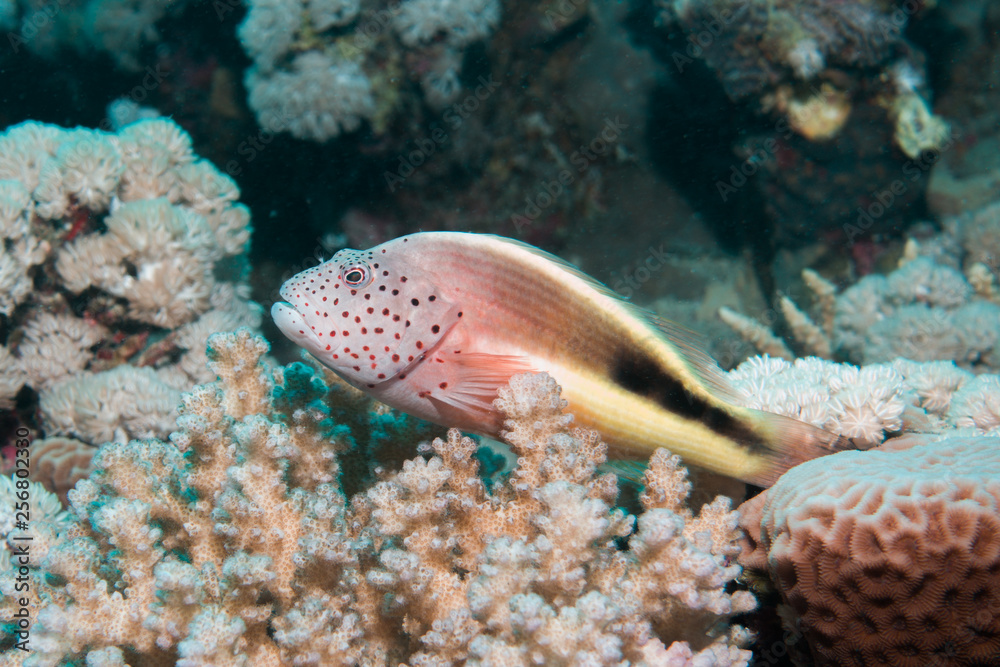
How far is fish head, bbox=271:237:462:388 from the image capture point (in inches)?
85.6

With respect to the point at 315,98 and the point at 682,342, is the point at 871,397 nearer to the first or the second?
the point at 682,342

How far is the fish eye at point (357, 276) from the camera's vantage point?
7.45 ft

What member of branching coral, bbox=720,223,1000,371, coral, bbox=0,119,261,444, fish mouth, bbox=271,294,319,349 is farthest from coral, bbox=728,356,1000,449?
coral, bbox=0,119,261,444

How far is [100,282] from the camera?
4371mm

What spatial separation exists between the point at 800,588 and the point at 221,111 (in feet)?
26.9

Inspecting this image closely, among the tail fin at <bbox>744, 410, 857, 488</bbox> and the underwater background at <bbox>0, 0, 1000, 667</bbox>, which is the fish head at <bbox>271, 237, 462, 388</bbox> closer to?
the underwater background at <bbox>0, 0, 1000, 667</bbox>

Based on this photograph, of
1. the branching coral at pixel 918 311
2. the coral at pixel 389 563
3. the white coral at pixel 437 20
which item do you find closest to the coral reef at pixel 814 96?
the branching coral at pixel 918 311

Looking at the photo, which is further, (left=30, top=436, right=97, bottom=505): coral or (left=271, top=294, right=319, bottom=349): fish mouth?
(left=30, top=436, right=97, bottom=505): coral

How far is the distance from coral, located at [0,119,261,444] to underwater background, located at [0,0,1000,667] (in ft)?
0.09

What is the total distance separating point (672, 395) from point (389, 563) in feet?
4.22

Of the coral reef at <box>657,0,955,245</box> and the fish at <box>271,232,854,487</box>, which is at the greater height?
the coral reef at <box>657,0,955,245</box>

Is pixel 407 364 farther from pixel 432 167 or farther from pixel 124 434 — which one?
pixel 432 167

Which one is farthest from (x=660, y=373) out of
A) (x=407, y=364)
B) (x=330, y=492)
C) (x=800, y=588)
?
(x=330, y=492)

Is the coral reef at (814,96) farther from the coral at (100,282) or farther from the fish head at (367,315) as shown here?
the coral at (100,282)
